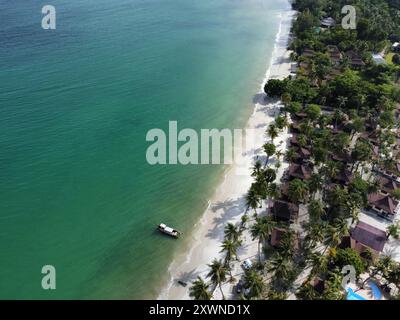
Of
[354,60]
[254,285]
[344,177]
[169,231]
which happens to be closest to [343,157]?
[344,177]

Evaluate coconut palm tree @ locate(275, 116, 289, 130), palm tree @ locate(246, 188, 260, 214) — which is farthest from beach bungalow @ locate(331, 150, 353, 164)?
palm tree @ locate(246, 188, 260, 214)

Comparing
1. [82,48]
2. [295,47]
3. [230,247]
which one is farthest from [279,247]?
[82,48]

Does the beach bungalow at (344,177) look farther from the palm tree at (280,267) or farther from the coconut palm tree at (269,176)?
the palm tree at (280,267)

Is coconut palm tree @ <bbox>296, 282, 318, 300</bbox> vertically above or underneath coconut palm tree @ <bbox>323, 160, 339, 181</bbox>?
underneath

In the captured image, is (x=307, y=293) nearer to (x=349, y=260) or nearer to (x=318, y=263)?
(x=318, y=263)

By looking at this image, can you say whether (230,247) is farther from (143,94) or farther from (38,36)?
(38,36)

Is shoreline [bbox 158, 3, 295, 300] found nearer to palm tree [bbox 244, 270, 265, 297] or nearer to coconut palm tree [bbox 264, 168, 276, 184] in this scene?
coconut palm tree [bbox 264, 168, 276, 184]
